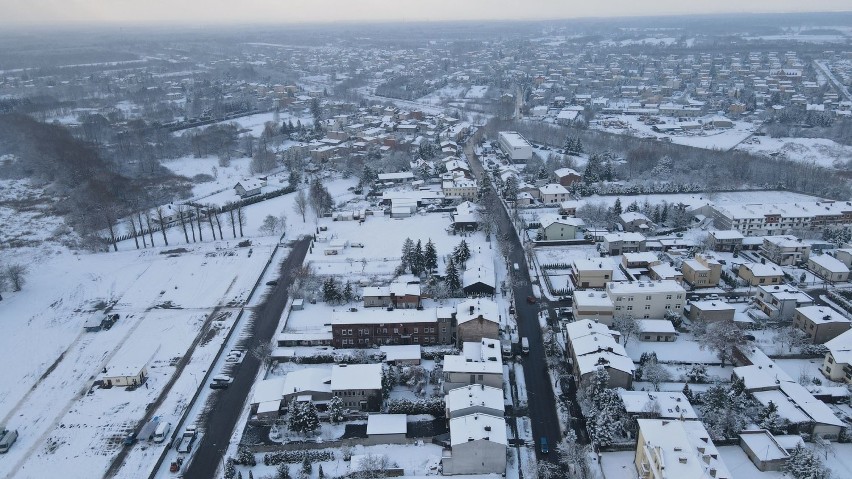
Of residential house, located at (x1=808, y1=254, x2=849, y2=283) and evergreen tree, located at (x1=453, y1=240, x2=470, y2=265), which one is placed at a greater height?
evergreen tree, located at (x1=453, y1=240, x2=470, y2=265)

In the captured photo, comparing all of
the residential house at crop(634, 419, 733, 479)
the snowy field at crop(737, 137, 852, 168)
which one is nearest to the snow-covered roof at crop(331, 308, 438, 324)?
the residential house at crop(634, 419, 733, 479)

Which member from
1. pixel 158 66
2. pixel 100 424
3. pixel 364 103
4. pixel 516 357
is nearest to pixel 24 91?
pixel 158 66

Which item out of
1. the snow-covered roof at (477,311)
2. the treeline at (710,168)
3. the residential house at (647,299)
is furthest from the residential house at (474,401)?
the treeline at (710,168)

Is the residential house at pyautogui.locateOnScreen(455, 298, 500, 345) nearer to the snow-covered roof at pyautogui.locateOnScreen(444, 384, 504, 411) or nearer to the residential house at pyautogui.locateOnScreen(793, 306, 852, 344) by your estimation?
the snow-covered roof at pyautogui.locateOnScreen(444, 384, 504, 411)

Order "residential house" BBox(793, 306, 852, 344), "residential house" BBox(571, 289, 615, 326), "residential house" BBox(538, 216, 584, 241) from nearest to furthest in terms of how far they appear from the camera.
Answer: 1. "residential house" BBox(793, 306, 852, 344)
2. "residential house" BBox(571, 289, 615, 326)
3. "residential house" BBox(538, 216, 584, 241)

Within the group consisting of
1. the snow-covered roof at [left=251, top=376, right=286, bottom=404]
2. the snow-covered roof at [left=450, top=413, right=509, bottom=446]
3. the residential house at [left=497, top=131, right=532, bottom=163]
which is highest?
Result: the residential house at [left=497, top=131, right=532, bottom=163]

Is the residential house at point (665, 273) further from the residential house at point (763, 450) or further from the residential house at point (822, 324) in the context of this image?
the residential house at point (763, 450)

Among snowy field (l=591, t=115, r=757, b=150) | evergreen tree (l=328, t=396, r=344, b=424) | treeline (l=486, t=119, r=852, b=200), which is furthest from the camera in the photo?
snowy field (l=591, t=115, r=757, b=150)
